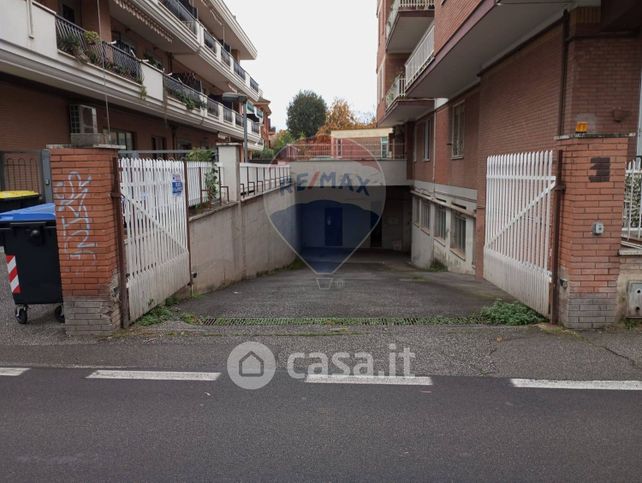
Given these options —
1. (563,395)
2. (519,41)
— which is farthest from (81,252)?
(519,41)

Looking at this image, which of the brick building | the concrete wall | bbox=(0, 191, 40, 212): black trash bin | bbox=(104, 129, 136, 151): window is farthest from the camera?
bbox=(104, 129, 136, 151): window

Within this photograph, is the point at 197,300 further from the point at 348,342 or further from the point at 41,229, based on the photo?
the point at 348,342

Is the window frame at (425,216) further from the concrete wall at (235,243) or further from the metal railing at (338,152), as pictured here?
the concrete wall at (235,243)

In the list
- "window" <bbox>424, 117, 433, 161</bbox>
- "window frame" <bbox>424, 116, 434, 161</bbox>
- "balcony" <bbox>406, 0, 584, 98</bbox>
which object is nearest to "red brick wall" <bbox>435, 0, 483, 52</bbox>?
"balcony" <bbox>406, 0, 584, 98</bbox>

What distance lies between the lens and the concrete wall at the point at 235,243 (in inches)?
362

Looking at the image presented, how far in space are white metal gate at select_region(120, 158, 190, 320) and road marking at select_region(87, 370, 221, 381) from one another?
1.43m

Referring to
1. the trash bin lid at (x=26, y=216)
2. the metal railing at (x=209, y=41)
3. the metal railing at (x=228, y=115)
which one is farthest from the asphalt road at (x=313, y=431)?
the metal railing at (x=228, y=115)

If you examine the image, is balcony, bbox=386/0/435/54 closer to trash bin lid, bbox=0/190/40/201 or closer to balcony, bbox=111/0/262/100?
balcony, bbox=111/0/262/100

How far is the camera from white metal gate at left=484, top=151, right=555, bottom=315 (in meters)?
5.95

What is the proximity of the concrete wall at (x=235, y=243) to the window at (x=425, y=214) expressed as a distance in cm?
609

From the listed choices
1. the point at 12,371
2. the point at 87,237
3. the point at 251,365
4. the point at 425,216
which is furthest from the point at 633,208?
the point at 425,216

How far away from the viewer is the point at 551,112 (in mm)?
7848

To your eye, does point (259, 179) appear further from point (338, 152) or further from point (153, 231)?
point (338, 152)

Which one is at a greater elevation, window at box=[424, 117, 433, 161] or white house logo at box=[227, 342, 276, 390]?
window at box=[424, 117, 433, 161]
